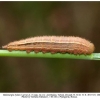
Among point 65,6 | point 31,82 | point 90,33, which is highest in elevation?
point 65,6

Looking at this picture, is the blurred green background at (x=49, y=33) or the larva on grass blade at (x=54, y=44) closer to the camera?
the larva on grass blade at (x=54, y=44)

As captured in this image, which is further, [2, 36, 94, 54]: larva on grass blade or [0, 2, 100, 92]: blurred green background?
[0, 2, 100, 92]: blurred green background

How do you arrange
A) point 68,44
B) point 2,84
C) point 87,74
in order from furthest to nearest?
point 87,74
point 2,84
point 68,44

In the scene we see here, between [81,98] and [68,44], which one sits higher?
[68,44]

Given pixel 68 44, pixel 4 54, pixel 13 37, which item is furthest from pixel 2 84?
pixel 4 54

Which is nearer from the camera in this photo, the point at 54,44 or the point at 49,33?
the point at 54,44

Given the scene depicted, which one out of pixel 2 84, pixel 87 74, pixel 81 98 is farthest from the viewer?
pixel 87 74

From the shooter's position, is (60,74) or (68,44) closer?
(68,44)

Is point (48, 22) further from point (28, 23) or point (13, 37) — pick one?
point (13, 37)
